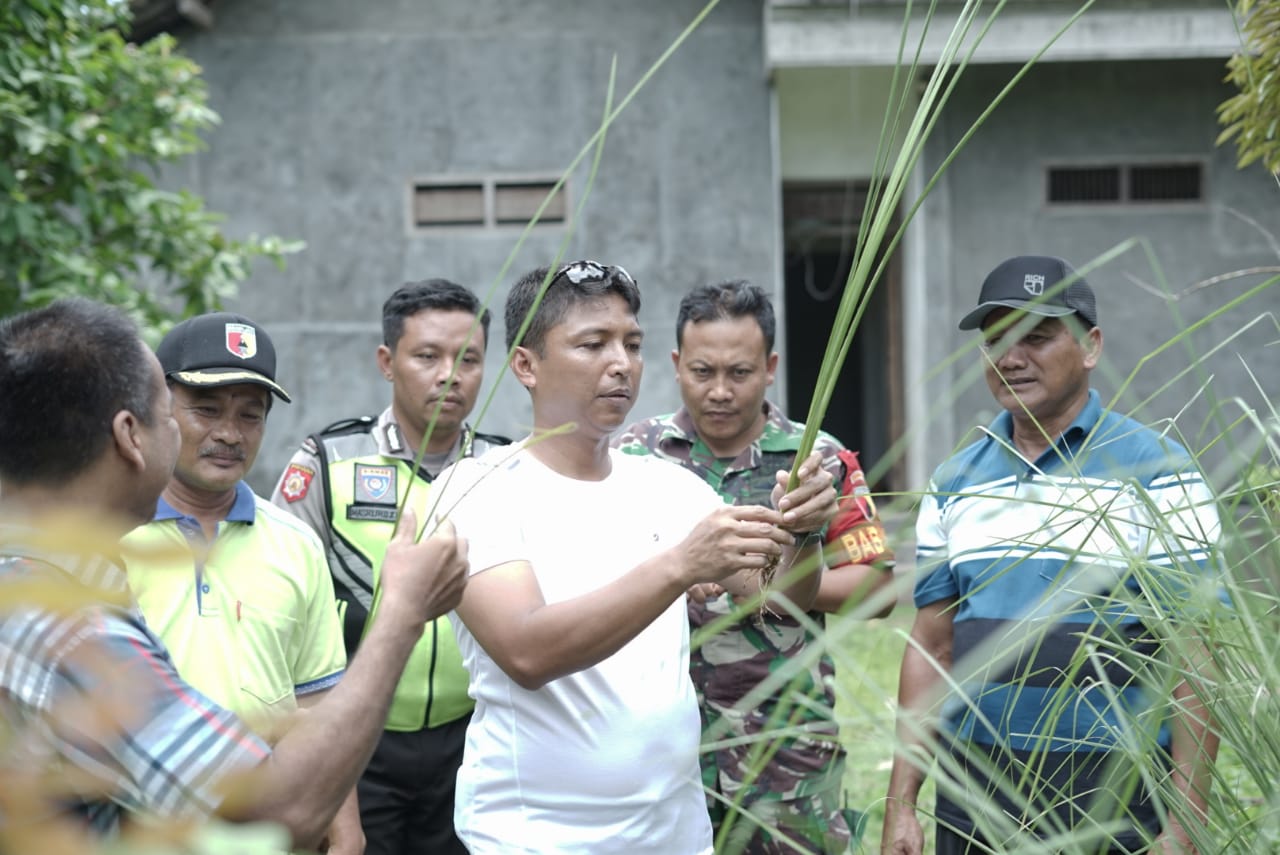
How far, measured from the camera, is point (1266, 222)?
28.6ft

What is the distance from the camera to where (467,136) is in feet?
29.7

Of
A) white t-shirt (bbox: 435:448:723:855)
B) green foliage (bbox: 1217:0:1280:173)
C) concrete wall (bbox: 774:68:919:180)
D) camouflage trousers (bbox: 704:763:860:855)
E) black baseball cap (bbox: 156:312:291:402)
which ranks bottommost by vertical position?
camouflage trousers (bbox: 704:763:860:855)

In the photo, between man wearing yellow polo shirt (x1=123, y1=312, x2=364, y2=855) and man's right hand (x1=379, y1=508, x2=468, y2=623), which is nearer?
man's right hand (x1=379, y1=508, x2=468, y2=623)

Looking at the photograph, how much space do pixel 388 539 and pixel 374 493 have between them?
0.11m

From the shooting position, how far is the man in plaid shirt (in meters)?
1.21

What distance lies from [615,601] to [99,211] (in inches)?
154

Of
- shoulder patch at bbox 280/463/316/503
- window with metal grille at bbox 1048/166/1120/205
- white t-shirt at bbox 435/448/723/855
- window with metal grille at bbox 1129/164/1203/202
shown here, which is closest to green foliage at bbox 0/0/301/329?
shoulder patch at bbox 280/463/316/503

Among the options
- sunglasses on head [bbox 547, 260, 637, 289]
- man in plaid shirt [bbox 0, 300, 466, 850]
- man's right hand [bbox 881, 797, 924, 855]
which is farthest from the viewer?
man's right hand [bbox 881, 797, 924, 855]

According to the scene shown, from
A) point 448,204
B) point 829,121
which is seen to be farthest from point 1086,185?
point 448,204

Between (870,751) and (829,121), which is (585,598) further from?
(829,121)

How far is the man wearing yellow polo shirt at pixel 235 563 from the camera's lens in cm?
222

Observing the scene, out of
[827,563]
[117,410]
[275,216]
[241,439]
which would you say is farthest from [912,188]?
[117,410]

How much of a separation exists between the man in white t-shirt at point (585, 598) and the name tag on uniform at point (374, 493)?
0.78m

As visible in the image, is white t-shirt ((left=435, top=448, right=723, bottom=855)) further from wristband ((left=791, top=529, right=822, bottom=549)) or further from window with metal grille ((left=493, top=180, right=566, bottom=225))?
window with metal grille ((left=493, top=180, right=566, bottom=225))
